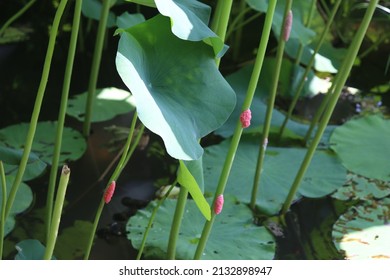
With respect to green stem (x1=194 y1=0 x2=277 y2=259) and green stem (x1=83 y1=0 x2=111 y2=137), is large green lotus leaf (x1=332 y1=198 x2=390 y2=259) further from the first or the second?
green stem (x1=83 y1=0 x2=111 y2=137)

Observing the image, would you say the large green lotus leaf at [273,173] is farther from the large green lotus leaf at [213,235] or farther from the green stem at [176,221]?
the green stem at [176,221]

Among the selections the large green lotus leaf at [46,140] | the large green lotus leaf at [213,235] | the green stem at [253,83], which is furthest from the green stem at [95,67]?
the green stem at [253,83]

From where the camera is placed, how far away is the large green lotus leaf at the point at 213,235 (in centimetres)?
143

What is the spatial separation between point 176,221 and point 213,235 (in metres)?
0.18

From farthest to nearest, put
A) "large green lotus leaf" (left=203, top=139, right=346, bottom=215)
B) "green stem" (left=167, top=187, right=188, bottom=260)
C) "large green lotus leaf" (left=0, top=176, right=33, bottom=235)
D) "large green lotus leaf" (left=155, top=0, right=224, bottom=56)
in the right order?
"large green lotus leaf" (left=203, top=139, right=346, bottom=215)
"large green lotus leaf" (left=0, top=176, right=33, bottom=235)
"green stem" (left=167, top=187, right=188, bottom=260)
"large green lotus leaf" (left=155, top=0, right=224, bottom=56)

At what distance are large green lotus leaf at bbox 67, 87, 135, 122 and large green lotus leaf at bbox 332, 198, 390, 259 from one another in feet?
2.50

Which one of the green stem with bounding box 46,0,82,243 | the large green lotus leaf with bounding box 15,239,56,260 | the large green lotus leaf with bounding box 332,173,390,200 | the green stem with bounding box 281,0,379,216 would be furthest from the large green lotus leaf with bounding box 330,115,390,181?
the large green lotus leaf with bounding box 15,239,56,260

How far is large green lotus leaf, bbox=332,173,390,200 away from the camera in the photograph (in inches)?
66.9

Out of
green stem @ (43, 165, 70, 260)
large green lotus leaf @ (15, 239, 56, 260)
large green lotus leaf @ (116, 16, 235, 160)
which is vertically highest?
large green lotus leaf @ (116, 16, 235, 160)

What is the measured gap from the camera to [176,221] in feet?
4.33

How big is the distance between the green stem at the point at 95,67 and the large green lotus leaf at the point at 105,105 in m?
0.06

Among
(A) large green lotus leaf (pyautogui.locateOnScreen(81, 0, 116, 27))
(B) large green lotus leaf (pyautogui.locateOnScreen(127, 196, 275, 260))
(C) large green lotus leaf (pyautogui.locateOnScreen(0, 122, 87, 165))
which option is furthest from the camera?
(A) large green lotus leaf (pyautogui.locateOnScreen(81, 0, 116, 27))
